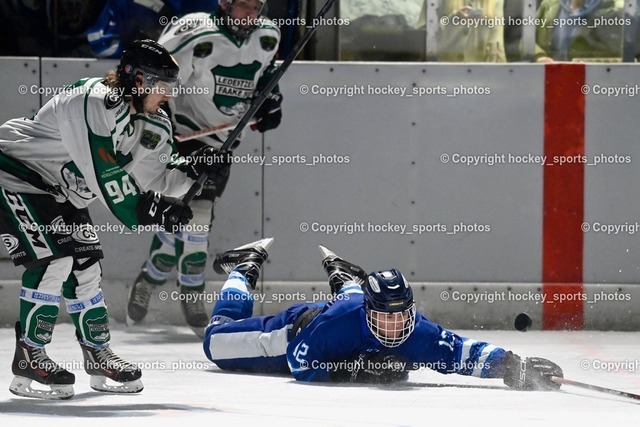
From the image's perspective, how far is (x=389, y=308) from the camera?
583cm

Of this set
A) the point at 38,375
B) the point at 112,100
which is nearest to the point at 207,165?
the point at 112,100

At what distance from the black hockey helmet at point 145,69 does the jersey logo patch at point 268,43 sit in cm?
210

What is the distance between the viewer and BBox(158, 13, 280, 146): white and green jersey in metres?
7.52

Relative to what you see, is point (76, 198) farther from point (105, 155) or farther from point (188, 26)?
point (188, 26)

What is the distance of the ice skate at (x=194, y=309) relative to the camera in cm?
762

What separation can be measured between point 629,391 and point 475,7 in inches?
114

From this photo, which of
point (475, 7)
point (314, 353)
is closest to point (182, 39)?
point (475, 7)

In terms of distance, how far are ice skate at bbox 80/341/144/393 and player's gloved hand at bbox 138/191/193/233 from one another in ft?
2.25

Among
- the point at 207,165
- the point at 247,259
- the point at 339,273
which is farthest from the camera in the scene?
the point at 247,259

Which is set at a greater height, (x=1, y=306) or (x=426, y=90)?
(x=426, y=90)

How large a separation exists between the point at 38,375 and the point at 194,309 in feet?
7.37

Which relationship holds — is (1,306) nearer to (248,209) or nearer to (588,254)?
(248,209)

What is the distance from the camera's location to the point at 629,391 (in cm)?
593

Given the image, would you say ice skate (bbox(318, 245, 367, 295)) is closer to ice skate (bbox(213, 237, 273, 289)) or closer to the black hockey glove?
ice skate (bbox(213, 237, 273, 289))
